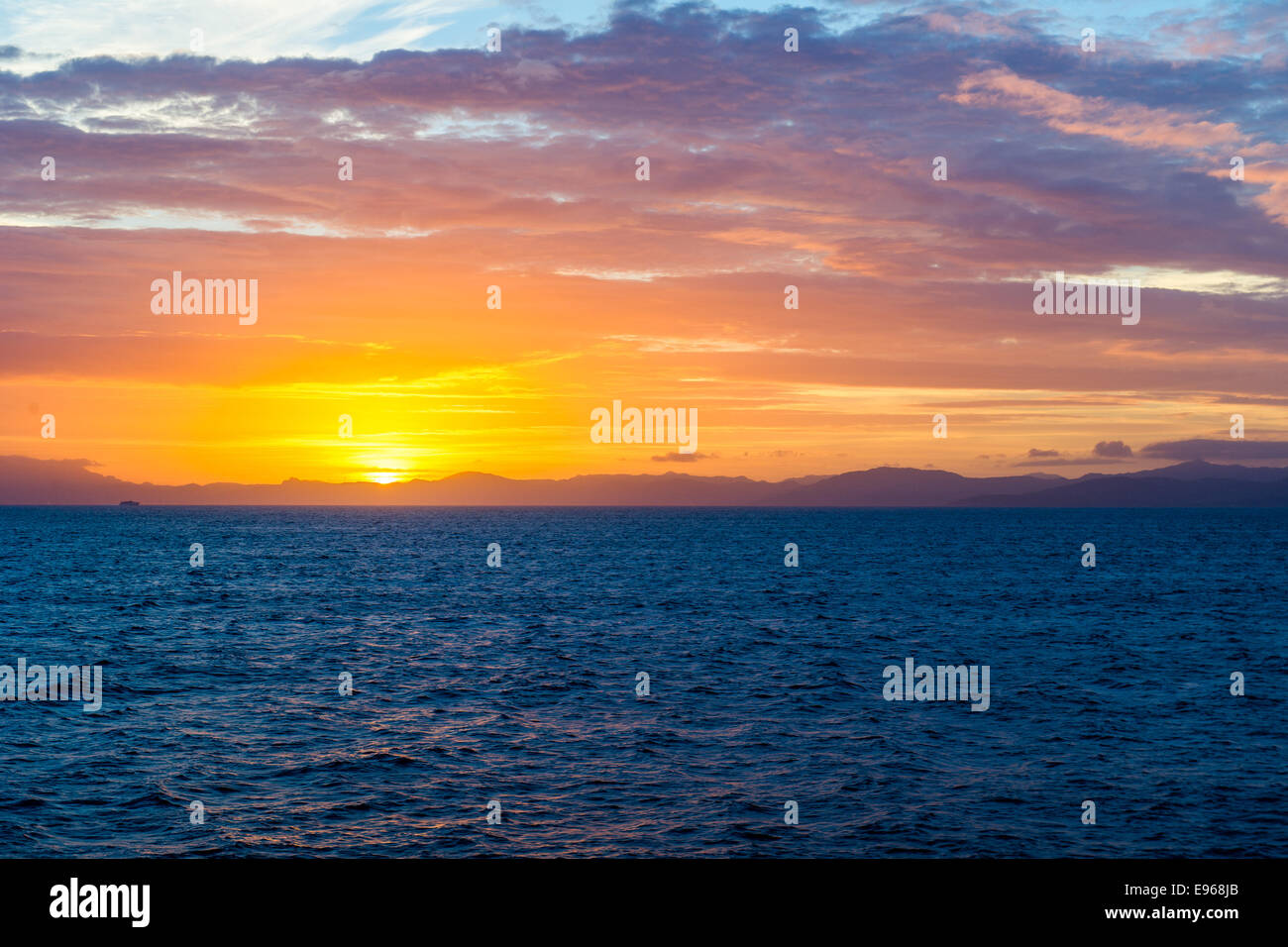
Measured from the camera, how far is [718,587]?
8650cm

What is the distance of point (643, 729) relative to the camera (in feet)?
102

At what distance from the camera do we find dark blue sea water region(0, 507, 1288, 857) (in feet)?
70.7

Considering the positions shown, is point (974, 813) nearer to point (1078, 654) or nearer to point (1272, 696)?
point (1272, 696)

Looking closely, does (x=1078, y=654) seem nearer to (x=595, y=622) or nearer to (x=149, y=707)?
(x=595, y=622)

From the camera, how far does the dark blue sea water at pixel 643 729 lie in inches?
848

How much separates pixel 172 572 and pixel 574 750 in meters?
89.3

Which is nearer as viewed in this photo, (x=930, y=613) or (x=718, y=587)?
(x=930, y=613)

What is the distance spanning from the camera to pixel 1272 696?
1483 inches
